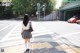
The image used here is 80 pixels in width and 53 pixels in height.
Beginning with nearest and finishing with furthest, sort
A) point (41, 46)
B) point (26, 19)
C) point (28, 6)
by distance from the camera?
point (26, 19)
point (41, 46)
point (28, 6)

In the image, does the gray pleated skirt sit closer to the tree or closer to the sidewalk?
the sidewalk

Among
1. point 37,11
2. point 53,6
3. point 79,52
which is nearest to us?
point 79,52

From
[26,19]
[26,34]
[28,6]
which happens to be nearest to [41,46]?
[26,34]

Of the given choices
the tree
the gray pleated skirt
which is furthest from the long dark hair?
the tree

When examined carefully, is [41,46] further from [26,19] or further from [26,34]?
[26,19]

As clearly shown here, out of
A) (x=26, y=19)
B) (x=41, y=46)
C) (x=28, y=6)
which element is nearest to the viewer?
(x=26, y=19)

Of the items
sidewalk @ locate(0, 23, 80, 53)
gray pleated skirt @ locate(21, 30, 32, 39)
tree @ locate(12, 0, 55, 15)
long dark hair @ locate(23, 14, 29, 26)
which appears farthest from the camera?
tree @ locate(12, 0, 55, 15)

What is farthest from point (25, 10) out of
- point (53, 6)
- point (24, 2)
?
point (53, 6)

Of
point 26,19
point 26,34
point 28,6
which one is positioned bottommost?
point 28,6

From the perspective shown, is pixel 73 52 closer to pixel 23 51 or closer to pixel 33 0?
pixel 23 51

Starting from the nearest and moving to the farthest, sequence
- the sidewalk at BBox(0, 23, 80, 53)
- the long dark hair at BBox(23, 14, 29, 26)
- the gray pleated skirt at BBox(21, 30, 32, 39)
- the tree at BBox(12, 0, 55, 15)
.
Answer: the long dark hair at BBox(23, 14, 29, 26), the gray pleated skirt at BBox(21, 30, 32, 39), the sidewalk at BBox(0, 23, 80, 53), the tree at BBox(12, 0, 55, 15)

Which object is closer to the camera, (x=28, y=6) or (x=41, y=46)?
(x=41, y=46)

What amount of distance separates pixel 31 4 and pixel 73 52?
268ft

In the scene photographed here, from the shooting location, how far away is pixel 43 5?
9350 cm
